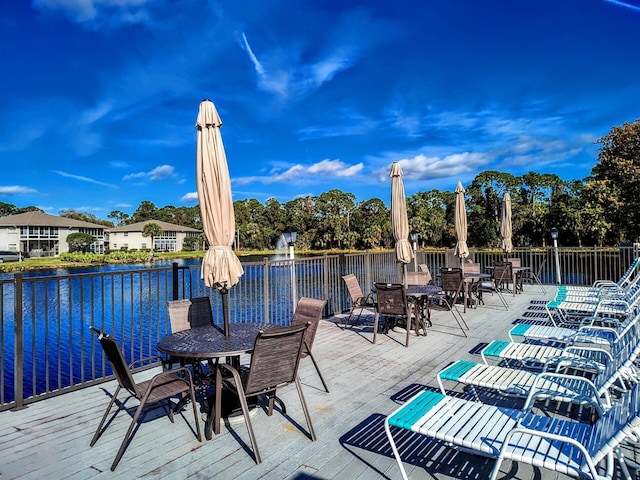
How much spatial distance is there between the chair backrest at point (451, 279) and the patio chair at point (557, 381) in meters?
3.72

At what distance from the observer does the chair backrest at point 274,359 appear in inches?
99.5

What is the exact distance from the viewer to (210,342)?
9.90 feet

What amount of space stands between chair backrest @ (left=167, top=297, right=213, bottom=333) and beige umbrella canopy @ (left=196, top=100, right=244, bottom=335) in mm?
640

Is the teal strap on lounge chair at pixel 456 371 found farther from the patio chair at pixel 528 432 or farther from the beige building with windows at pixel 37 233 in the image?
the beige building with windows at pixel 37 233

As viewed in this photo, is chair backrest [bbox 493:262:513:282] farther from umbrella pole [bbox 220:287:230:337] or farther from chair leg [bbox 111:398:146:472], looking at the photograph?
chair leg [bbox 111:398:146:472]

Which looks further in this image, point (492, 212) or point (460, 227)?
point (492, 212)

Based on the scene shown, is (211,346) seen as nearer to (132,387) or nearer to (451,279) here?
(132,387)

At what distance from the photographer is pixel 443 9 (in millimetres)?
15047

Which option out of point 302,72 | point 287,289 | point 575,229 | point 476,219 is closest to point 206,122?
point 287,289

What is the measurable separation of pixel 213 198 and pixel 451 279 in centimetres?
507

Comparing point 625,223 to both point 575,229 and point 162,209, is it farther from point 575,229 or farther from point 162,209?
point 162,209

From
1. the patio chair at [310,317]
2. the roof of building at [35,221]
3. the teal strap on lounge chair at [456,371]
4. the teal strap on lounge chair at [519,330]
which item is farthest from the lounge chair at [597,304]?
the roof of building at [35,221]

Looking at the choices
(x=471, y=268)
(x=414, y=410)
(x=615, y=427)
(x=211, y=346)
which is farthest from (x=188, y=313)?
(x=471, y=268)

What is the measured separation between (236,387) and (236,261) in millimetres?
1214
